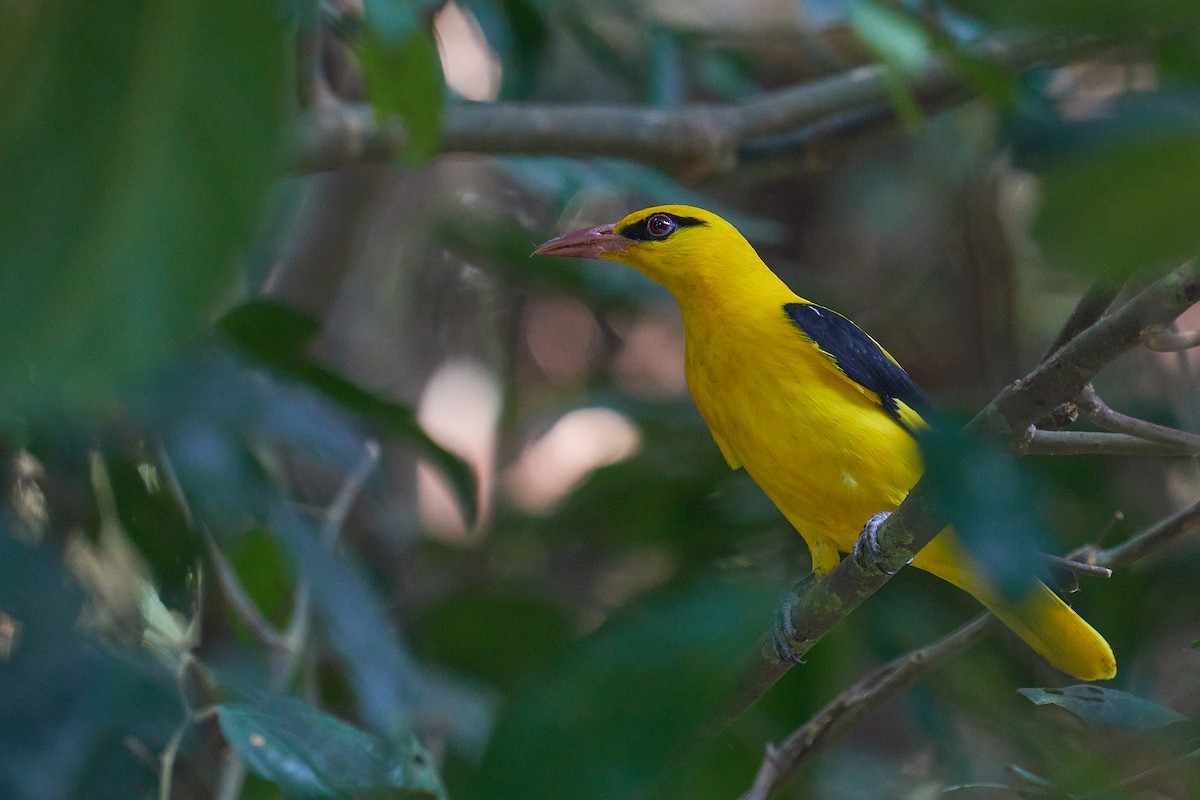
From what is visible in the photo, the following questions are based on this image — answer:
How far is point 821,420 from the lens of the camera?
2645 millimetres

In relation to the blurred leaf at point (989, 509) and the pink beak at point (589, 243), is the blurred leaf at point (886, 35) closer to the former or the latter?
the pink beak at point (589, 243)

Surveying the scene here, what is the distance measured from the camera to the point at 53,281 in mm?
540

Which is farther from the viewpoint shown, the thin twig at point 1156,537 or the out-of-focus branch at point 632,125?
the out-of-focus branch at point 632,125

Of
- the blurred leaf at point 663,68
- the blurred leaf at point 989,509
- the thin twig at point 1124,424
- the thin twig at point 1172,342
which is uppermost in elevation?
the blurred leaf at point 989,509

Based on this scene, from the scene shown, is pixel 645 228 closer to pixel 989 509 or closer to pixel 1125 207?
pixel 989 509

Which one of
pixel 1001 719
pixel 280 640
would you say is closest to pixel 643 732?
pixel 280 640

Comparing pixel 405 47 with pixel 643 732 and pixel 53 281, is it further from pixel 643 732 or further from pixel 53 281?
pixel 643 732

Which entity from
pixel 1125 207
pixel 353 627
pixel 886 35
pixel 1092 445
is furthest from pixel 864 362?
pixel 1125 207

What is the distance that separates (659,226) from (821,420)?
0.83 m

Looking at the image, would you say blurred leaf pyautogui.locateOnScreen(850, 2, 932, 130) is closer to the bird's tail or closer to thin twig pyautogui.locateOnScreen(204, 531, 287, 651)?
the bird's tail

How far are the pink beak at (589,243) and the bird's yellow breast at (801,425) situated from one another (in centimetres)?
42

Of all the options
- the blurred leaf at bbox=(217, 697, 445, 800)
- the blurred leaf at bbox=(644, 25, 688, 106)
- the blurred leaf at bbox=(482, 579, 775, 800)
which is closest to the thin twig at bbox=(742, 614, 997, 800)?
the blurred leaf at bbox=(217, 697, 445, 800)

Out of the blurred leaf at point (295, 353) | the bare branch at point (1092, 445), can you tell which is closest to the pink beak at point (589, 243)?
the blurred leaf at point (295, 353)

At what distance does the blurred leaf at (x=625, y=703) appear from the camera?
3.14ft
